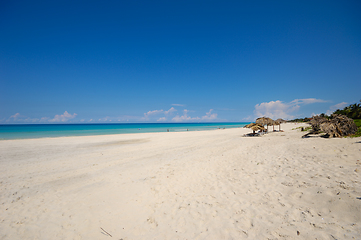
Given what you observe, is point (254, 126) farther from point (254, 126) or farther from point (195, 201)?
point (195, 201)

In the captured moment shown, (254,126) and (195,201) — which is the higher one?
(254,126)

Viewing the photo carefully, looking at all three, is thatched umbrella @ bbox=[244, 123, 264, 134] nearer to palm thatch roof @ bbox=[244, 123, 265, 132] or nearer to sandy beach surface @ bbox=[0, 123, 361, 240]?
palm thatch roof @ bbox=[244, 123, 265, 132]

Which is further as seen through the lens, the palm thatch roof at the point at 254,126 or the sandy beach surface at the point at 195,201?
the palm thatch roof at the point at 254,126

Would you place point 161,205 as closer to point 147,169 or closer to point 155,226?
point 155,226

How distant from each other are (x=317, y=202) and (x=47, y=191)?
10.0 metres

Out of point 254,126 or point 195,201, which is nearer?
point 195,201

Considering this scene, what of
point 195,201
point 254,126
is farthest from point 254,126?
point 195,201

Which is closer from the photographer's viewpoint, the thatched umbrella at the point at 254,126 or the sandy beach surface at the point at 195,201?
the sandy beach surface at the point at 195,201

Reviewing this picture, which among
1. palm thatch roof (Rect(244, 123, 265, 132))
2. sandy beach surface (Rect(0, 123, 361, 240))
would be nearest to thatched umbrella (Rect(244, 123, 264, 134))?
palm thatch roof (Rect(244, 123, 265, 132))

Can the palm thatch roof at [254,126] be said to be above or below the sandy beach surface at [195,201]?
above

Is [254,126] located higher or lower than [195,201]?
higher

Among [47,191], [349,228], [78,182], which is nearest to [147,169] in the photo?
[78,182]

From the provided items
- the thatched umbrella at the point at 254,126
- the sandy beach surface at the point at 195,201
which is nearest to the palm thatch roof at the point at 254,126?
the thatched umbrella at the point at 254,126

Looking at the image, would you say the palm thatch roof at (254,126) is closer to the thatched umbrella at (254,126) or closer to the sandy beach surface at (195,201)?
the thatched umbrella at (254,126)
